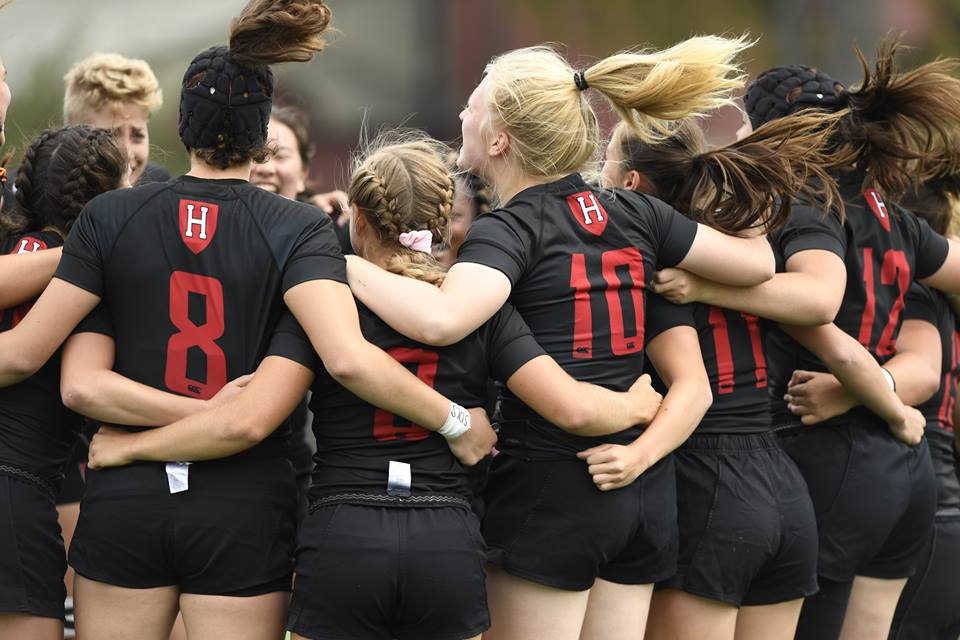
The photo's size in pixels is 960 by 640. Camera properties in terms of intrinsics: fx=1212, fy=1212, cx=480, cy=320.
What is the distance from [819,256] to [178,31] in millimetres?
6371

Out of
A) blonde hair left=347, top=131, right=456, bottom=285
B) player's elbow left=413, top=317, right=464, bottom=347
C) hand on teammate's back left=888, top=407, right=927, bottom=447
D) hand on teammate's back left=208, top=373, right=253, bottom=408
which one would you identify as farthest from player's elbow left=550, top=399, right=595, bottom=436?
hand on teammate's back left=888, top=407, right=927, bottom=447

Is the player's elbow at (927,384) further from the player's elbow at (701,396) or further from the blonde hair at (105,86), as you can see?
the blonde hair at (105,86)

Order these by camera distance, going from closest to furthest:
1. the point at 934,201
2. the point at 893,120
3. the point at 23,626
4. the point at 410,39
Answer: the point at 23,626 < the point at 893,120 < the point at 934,201 < the point at 410,39

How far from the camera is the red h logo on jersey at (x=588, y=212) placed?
A: 11.0 feet

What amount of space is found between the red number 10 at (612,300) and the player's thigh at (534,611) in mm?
645

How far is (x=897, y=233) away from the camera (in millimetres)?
4125

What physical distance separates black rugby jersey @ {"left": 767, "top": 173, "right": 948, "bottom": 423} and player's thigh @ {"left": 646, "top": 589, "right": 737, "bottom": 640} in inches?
31.9

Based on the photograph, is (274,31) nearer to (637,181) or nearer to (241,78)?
(241,78)

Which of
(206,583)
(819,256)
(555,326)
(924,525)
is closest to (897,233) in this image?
(819,256)

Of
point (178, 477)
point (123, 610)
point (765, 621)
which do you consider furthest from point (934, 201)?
point (123, 610)

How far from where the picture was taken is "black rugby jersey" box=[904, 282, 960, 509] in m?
4.40

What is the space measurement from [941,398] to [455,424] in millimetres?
2288

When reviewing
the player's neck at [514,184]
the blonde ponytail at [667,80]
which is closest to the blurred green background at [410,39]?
the player's neck at [514,184]

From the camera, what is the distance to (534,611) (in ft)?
10.7
